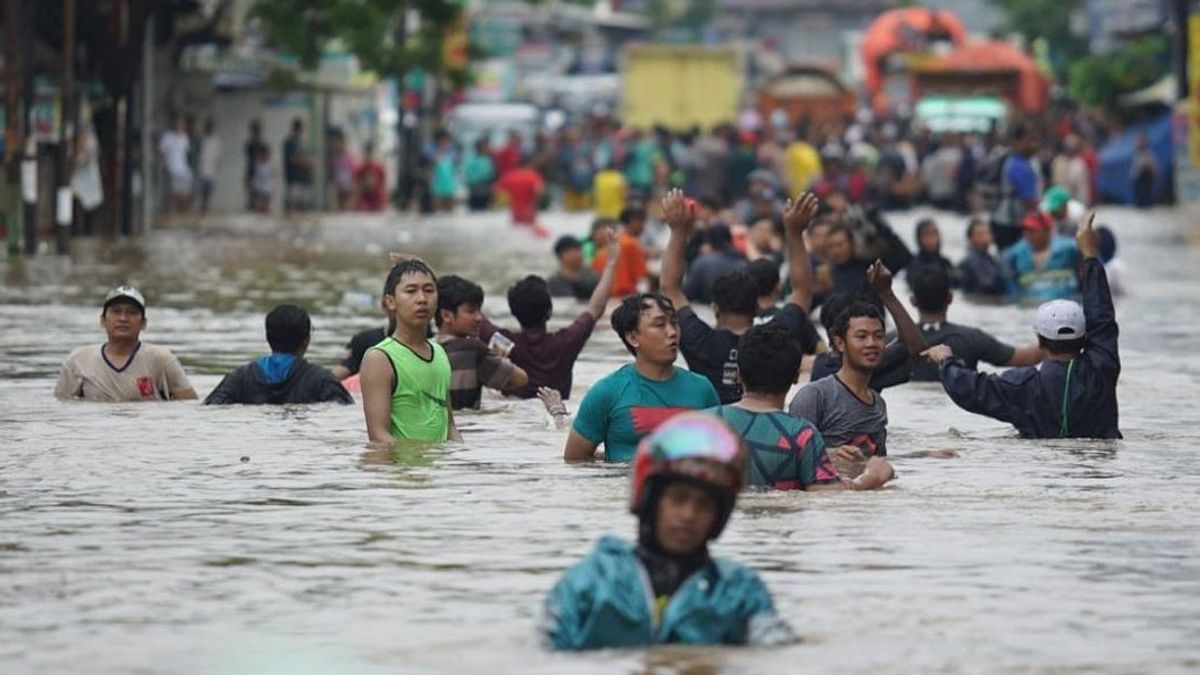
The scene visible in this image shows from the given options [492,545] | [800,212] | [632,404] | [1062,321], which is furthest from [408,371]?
[1062,321]

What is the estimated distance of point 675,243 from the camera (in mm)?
14250

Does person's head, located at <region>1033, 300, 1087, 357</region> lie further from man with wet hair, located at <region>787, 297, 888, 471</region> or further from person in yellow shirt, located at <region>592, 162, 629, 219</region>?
person in yellow shirt, located at <region>592, 162, 629, 219</region>

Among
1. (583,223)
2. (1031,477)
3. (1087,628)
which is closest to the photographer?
(1087,628)

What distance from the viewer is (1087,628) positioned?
8977 mm

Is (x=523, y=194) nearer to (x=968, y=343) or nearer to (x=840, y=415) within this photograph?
(x=968, y=343)

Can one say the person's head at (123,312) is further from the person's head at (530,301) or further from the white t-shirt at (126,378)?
the person's head at (530,301)

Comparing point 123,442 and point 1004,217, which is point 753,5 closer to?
point 1004,217

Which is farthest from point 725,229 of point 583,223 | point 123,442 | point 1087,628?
point 583,223

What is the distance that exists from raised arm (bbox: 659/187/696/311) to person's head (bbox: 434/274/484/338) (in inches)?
44.0

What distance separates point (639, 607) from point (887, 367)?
6.50 metres

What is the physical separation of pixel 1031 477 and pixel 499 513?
103 inches

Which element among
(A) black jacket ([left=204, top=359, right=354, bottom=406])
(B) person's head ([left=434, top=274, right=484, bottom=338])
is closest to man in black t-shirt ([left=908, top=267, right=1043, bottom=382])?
(B) person's head ([left=434, top=274, right=484, bottom=338])

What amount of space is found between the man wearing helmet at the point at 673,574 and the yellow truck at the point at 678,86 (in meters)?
61.7

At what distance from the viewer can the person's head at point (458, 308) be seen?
14938 mm
